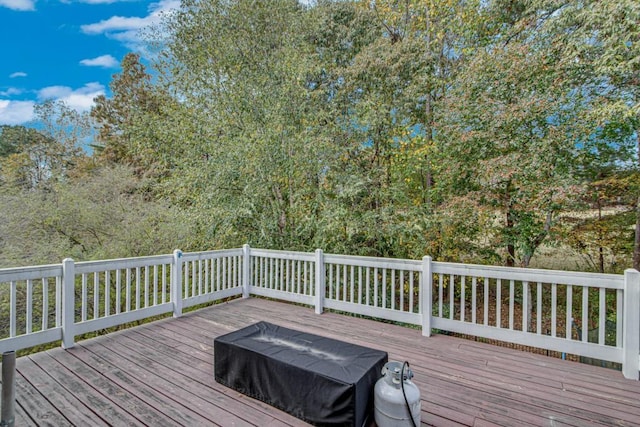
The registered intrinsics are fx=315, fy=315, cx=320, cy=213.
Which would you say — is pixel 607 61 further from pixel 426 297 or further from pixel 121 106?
pixel 121 106

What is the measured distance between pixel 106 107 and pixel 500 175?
1558cm

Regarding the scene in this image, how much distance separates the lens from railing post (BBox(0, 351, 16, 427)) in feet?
3.94

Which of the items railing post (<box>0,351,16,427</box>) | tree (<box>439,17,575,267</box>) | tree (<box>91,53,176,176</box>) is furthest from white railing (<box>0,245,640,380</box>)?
tree (<box>91,53,176,176</box>)

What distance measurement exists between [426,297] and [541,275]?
1158mm

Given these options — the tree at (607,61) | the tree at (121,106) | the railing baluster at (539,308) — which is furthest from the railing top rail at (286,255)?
the tree at (121,106)

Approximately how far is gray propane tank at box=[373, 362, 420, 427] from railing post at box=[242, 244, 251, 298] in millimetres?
3748

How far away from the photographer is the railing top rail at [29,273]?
292cm

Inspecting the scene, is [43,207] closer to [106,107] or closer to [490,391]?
[490,391]

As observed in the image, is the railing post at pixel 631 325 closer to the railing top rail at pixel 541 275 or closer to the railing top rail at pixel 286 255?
the railing top rail at pixel 541 275

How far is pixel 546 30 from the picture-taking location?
17.3 feet

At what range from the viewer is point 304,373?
2.13 m

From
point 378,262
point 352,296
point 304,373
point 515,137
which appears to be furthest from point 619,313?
point 515,137

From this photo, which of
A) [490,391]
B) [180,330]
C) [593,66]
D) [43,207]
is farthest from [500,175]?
[43,207]

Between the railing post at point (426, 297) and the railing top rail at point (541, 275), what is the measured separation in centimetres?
10
